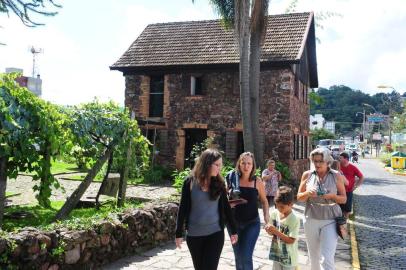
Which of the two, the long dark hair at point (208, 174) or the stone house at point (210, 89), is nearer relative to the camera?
the long dark hair at point (208, 174)

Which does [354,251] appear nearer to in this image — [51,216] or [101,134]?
[101,134]

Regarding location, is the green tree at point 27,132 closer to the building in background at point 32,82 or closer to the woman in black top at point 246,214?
the woman in black top at point 246,214

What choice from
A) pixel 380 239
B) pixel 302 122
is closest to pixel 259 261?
pixel 380 239

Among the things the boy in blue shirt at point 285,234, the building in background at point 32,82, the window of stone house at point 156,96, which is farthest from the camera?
the building in background at point 32,82

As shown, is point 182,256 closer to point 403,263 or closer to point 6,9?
point 403,263

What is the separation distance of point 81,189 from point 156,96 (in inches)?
442

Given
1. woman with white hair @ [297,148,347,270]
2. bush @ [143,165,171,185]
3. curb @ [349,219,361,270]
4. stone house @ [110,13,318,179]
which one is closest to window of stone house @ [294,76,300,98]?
stone house @ [110,13,318,179]

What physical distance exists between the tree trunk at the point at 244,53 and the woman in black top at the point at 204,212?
9.67 metres

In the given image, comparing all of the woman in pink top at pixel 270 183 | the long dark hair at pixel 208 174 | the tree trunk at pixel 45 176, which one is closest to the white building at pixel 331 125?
the woman in pink top at pixel 270 183

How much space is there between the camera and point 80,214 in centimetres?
961

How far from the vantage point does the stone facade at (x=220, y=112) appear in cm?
1673

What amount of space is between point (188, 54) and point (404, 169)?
20.7 meters

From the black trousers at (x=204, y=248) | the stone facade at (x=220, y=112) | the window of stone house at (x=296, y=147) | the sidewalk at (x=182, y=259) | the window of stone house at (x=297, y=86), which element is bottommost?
the sidewalk at (x=182, y=259)

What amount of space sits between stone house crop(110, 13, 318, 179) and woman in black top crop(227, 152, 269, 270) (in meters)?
11.8
